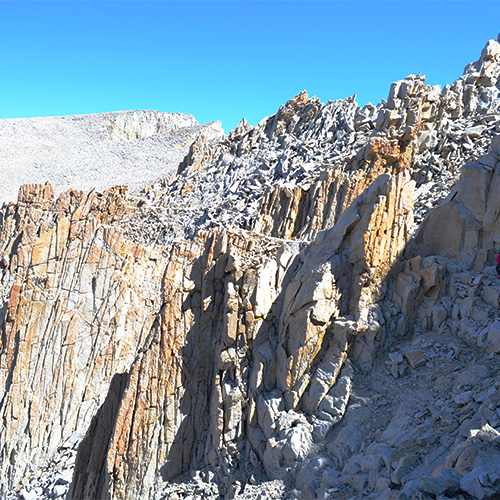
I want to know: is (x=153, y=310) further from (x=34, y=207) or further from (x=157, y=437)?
(x=34, y=207)

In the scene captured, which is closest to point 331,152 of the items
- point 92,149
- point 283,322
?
point 283,322

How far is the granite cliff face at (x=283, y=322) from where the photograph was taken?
13677 mm

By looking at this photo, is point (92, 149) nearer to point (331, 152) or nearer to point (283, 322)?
point (331, 152)

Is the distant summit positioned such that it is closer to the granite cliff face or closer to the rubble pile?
the rubble pile

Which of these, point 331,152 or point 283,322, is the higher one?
point 331,152

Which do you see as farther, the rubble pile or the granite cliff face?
the rubble pile

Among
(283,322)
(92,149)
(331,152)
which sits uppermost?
(92,149)

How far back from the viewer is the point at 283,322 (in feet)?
59.1

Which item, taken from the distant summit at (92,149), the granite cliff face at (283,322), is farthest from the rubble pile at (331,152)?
the distant summit at (92,149)

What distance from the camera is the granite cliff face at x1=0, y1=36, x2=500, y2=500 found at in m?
13.7

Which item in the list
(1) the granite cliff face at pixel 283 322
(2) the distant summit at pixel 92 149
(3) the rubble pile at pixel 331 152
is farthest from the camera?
(2) the distant summit at pixel 92 149

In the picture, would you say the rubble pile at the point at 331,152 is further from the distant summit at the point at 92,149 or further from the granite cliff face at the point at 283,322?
the distant summit at the point at 92,149

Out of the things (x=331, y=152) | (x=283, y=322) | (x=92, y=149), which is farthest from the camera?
(x=92, y=149)

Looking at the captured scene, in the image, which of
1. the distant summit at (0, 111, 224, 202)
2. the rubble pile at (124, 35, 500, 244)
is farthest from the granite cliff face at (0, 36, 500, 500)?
the distant summit at (0, 111, 224, 202)
